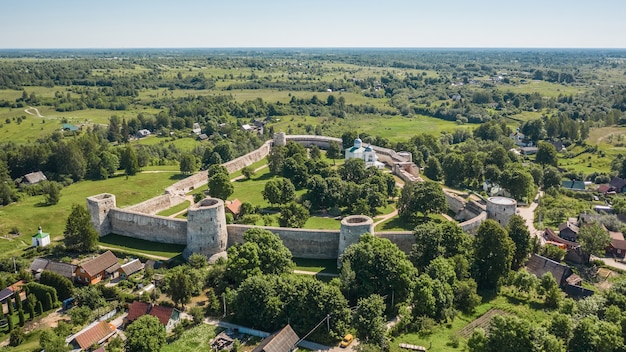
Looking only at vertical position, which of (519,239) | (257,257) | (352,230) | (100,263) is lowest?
(100,263)

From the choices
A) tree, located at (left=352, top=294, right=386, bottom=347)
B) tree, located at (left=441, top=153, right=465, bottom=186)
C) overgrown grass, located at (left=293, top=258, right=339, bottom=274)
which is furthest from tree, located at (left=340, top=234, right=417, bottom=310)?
tree, located at (left=441, top=153, right=465, bottom=186)

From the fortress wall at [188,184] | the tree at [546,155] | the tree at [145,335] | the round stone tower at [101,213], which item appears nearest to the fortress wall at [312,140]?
the fortress wall at [188,184]

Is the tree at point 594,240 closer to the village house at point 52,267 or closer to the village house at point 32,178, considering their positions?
the village house at point 52,267

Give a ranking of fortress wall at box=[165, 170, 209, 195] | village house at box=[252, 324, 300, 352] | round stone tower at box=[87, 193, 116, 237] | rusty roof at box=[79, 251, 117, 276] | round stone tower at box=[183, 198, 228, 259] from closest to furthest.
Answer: village house at box=[252, 324, 300, 352] < rusty roof at box=[79, 251, 117, 276] < round stone tower at box=[183, 198, 228, 259] < round stone tower at box=[87, 193, 116, 237] < fortress wall at box=[165, 170, 209, 195]

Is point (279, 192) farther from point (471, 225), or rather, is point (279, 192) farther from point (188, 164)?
point (471, 225)

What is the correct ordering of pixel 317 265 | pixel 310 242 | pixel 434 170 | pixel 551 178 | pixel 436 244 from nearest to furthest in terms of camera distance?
pixel 436 244 < pixel 317 265 < pixel 310 242 < pixel 551 178 < pixel 434 170

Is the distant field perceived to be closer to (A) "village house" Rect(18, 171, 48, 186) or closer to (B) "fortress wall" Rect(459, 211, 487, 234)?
(B) "fortress wall" Rect(459, 211, 487, 234)

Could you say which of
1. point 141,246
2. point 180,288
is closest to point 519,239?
point 180,288
